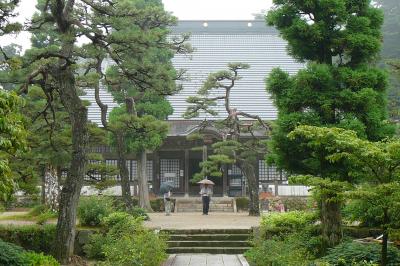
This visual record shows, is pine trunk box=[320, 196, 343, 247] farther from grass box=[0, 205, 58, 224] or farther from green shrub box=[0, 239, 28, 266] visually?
grass box=[0, 205, 58, 224]

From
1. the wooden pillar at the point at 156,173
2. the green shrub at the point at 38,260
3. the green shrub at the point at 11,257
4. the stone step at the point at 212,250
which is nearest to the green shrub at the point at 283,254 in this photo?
the stone step at the point at 212,250

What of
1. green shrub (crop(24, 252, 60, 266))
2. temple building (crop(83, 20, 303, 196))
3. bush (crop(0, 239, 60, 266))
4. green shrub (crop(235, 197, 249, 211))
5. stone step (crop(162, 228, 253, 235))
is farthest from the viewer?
temple building (crop(83, 20, 303, 196))

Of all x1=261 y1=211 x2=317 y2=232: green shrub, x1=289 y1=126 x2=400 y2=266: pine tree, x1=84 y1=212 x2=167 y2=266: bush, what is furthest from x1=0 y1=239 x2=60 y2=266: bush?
Answer: x1=261 y1=211 x2=317 y2=232: green shrub

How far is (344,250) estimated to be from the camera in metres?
9.21

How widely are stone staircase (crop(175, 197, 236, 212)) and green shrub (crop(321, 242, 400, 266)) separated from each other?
16314 millimetres

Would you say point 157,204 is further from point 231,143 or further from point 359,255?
point 359,255

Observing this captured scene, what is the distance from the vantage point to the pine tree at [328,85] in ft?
35.3

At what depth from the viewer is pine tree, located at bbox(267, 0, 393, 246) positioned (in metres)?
10.8

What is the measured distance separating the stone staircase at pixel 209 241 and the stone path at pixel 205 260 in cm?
56

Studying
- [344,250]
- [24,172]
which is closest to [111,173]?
[24,172]

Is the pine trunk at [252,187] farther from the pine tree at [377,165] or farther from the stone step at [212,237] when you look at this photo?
the pine tree at [377,165]

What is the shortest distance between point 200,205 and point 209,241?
12542 mm

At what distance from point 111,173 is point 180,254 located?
5.40 metres

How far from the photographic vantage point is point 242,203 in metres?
26.4
